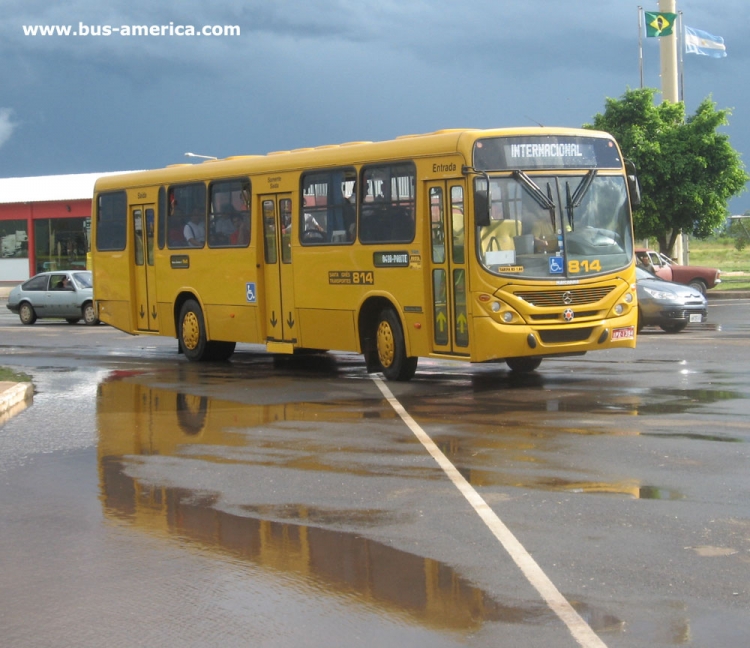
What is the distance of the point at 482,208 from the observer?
14.1 metres

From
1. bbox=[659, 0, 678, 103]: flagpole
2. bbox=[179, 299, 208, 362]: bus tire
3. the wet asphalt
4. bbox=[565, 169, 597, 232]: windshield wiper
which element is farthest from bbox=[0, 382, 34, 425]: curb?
bbox=[659, 0, 678, 103]: flagpole

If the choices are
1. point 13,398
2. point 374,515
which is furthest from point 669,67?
point 374,515

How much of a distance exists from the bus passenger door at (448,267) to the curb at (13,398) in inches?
194

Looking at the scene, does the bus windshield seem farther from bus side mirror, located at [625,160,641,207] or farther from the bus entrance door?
the bus entrance door

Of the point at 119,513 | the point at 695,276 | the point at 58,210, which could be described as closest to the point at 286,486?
the point at 119,513

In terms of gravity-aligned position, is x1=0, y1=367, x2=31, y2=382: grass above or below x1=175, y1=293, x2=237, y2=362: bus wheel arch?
below

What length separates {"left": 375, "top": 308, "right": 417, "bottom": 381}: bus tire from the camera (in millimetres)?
15588

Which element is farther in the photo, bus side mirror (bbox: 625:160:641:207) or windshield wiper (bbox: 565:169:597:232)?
bus side mirror (bbox: 625:160:641:207)

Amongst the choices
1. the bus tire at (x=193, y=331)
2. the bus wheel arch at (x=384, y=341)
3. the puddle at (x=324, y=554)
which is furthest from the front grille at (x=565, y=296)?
the bus tire at (x=193, y=331)

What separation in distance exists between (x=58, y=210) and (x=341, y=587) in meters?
59.4

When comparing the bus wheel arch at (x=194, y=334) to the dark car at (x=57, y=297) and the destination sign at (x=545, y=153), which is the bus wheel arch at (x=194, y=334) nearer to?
the destination sign at (x=545, y=153)

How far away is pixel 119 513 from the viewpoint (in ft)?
26.7

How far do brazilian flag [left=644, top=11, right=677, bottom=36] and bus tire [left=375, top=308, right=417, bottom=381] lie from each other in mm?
45374

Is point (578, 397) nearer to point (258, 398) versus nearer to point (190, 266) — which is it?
point (258, 398)
